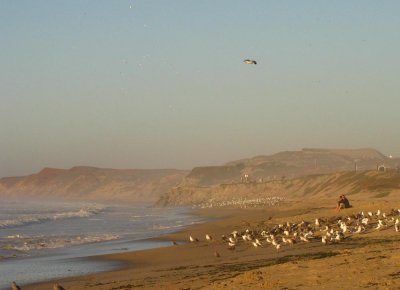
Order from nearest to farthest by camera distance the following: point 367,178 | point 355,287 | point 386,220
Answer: point 355,287, point 386,220, point 367,178

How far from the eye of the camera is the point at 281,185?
117 metres

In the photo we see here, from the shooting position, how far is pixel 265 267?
18422 millimetres

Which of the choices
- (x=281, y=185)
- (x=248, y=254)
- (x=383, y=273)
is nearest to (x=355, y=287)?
(x=383, y=273)

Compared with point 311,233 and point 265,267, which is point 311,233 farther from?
point 265,267

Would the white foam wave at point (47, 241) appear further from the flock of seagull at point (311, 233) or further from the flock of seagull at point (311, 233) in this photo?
the flock of seagull at point (311, 233)

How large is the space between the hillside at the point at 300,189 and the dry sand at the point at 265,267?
3942 centimetres

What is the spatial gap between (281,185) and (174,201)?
2346 centimetres

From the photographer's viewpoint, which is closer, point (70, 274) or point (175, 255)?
point (70, 274)

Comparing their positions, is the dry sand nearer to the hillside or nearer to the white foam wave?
the white foam wave

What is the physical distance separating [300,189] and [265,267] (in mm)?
88943

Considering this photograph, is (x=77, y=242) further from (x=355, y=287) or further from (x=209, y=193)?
(x=209, y=193)

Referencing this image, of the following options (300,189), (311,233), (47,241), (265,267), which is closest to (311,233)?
(311,233)

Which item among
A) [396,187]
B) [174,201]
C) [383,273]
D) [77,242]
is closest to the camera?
[383,273]

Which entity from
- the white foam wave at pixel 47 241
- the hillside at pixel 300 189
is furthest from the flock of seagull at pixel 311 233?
the hillside at pixel 300 189
